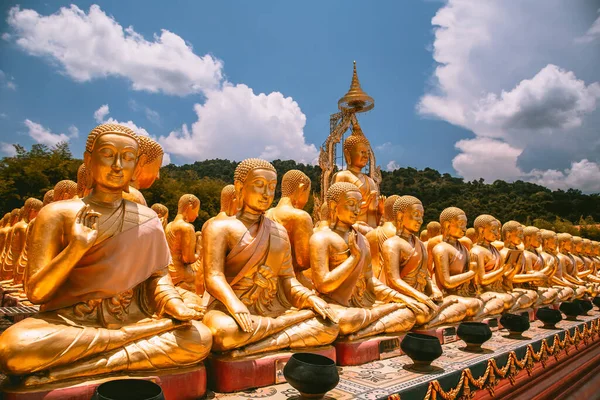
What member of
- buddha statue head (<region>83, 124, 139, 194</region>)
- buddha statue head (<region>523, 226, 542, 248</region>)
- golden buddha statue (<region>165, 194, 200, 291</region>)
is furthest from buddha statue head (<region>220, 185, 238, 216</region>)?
buddha statue head (<region>523, 226, 542, 248</region>)

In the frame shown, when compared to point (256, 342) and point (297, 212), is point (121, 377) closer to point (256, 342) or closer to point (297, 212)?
point (256, 342)

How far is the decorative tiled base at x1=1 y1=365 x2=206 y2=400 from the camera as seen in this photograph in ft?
9.14

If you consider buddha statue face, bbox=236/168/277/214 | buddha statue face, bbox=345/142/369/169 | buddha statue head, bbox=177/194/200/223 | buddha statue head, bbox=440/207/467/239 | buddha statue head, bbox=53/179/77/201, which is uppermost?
buddha statue face, bbox=345/142/369/169

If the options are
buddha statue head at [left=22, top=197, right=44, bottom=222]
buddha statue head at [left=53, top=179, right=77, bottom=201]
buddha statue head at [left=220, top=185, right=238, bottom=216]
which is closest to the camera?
buddha statue head at [left=53, top=179, right=77, bottom=201]

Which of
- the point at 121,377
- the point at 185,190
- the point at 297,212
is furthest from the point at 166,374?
the point at 185,190

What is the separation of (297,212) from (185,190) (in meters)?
26.0

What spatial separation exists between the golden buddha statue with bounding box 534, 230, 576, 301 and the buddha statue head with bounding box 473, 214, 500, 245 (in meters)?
3.03

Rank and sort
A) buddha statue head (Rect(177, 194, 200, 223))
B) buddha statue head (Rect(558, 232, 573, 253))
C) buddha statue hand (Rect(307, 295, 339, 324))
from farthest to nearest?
buddha statue head (Rect(558, 232, 573, 253)) < buddha statue head (Rect(177, 194, 200, 223)) < buddha statue hand (Rect(307, 295, 339, 324))

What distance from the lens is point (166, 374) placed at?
3322mm

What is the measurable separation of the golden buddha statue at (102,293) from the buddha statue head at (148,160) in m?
0.69

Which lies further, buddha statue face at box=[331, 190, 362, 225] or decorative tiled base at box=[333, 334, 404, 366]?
buddha statue face at box=[331, 190, 362, 225]

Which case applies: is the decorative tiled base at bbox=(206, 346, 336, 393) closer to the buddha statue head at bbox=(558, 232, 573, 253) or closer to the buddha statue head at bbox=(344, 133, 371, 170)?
the buddha statue head at bbox=(344, 133, 371, 170)

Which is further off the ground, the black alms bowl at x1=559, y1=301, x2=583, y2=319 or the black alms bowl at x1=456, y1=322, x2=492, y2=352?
the black alms bowl at x1=456, y1=322, x2=492, y2=352

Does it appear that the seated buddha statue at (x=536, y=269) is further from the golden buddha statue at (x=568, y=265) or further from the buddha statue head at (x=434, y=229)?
the buddha statue head at (x=434, y=229)
